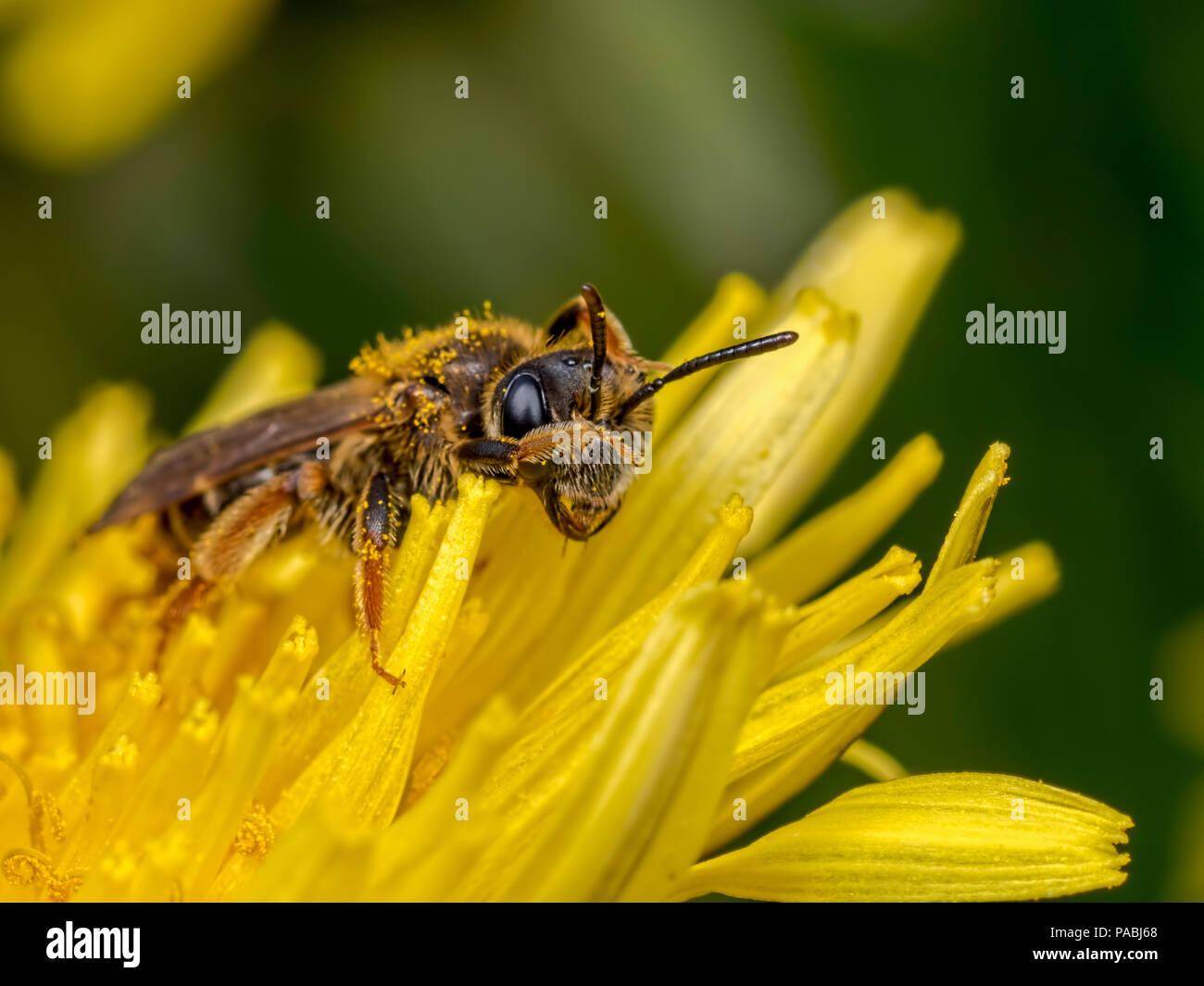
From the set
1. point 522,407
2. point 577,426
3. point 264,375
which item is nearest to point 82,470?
point 264,375

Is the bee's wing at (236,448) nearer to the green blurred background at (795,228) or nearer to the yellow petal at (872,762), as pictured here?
the green blurred background at (795,228)

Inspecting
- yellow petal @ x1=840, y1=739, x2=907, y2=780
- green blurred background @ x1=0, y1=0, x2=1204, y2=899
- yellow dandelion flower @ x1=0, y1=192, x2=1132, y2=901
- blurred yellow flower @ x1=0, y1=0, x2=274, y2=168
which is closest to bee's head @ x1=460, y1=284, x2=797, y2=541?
yellow dandelion flower @ x1=0, y1=192, x2=1132, y2=901

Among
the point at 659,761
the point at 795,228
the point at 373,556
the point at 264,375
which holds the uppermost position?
the point at 795,228

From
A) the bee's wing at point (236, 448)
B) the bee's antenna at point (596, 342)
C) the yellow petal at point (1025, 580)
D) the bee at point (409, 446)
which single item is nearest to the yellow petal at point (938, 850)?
the yellow petal at point (1025, 580)

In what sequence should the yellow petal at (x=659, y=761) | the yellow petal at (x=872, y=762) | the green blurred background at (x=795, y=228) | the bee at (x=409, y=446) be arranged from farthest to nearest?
the green blurred background at (x=795, y=228) → the yellow petal at (x=872, y=762) → the bee at (x=409, y=446) → the yellow petal at (x=659, y=761)

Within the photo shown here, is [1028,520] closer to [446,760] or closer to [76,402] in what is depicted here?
[446,760]

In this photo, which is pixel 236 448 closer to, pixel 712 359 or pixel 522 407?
pixel 522 407

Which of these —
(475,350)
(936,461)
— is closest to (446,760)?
(475,350)
